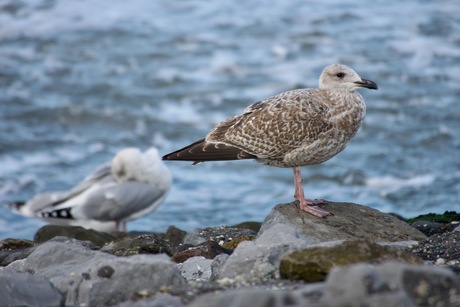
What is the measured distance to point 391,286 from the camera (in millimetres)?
4340

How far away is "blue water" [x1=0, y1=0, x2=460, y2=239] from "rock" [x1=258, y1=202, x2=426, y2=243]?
412 centimetres

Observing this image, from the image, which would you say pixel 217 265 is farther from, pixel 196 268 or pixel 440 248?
pixel 440 248

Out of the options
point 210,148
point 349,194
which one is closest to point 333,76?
point 210,148

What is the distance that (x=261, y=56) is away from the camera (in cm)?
1855

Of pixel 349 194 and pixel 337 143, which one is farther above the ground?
pixel 337 143

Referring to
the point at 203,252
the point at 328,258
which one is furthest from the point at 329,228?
the point at 328,258

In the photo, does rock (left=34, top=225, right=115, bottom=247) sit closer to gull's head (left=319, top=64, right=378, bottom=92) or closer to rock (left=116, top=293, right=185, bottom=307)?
gull's head (left=319, top=64, right=378, bottom=92)

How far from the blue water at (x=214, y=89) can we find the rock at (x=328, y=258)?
20.7 ft

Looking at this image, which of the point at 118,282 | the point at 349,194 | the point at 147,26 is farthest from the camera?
the point at 147,26

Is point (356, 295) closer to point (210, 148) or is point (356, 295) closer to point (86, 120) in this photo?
point (210, 148)

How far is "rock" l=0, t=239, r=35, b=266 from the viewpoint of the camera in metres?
7.61

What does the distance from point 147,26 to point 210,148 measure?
13.1m

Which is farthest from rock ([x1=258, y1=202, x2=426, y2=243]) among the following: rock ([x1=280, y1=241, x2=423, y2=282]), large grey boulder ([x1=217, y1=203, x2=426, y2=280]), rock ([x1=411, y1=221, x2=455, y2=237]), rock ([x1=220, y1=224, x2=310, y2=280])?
rock ([x1=280, y1=241, x2=423, y2=282])

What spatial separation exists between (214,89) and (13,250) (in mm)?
9412
